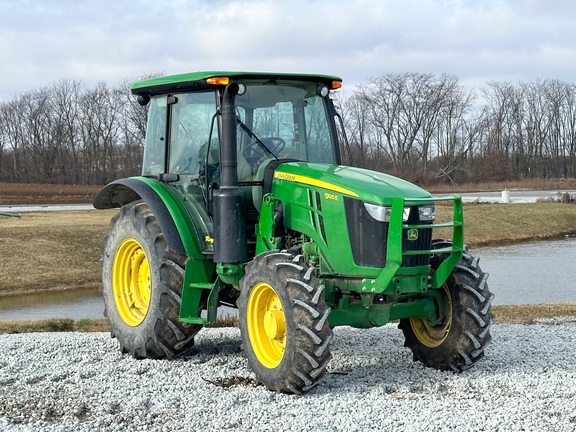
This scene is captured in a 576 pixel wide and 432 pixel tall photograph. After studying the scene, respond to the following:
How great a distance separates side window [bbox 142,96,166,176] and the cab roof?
0.15 metres

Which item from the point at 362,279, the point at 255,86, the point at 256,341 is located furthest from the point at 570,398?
the point at 255,86

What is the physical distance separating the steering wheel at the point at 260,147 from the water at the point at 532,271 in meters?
9.11

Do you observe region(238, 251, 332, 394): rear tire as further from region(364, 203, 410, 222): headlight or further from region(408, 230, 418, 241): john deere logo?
region(408, 230, 418, 241): john deere logo

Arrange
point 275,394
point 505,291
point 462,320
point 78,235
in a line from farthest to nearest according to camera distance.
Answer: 1. point 78,235
2. point 505,291
3. point 462,320
4. point 275,394

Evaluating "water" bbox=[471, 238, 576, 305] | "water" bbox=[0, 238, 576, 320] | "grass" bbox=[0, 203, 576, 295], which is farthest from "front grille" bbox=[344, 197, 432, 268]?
"grass" bbox=[0, 203, 576, 295]

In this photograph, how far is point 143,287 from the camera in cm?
759

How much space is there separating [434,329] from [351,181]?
175 cm

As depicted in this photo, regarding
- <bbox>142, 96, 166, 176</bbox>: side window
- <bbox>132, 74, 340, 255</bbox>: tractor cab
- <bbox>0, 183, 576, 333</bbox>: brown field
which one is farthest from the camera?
<bbox>0, 183, 576, 333</bbox>: brown field

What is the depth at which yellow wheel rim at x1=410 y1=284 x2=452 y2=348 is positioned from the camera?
653 cm

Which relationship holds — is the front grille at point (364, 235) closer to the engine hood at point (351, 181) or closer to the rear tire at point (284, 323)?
the engine hood at point (351, 181)

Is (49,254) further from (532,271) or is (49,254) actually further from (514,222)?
(514,222)

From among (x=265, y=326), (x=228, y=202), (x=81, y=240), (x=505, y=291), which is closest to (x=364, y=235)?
(x=265, y=326)

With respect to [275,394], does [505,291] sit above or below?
below

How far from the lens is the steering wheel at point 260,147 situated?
6730 mm
